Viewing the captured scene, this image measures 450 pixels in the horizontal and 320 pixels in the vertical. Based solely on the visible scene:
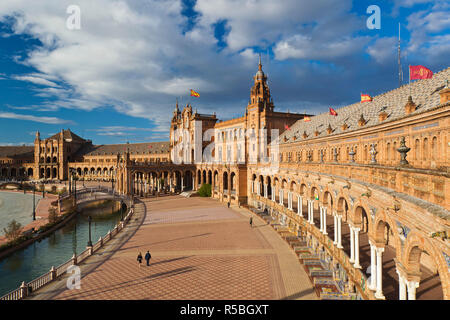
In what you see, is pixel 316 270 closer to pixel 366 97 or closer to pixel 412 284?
pixel 412 284

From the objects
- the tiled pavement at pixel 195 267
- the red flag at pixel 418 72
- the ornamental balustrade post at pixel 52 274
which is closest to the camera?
the tiled pavement at pixel 195 267

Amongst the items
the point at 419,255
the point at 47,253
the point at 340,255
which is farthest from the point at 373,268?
the point at 47,253

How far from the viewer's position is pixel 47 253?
3005cm

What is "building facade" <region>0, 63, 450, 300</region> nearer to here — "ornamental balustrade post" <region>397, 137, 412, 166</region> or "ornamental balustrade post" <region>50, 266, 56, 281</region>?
"ornamental balustrade post" <region>397, 137, 412, 166</region>

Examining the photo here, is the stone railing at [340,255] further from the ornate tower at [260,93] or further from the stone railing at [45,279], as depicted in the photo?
the ornate tower at [260,93]

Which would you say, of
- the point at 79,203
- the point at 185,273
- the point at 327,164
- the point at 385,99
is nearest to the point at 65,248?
the point at 185,273

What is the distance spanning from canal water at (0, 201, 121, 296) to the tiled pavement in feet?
19.9

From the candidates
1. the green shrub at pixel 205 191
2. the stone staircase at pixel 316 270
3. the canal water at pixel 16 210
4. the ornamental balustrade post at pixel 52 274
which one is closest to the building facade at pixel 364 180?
the stone staircase at pixel 316 270

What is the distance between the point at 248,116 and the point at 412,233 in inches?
1953

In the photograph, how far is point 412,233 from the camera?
8.70 meters

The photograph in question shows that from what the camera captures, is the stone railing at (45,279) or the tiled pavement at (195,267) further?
the tiled pavement at (195,267)

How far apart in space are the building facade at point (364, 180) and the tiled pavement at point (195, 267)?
13.1 feet

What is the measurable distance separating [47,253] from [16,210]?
99.0ft

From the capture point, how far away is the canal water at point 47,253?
78.6 feet
